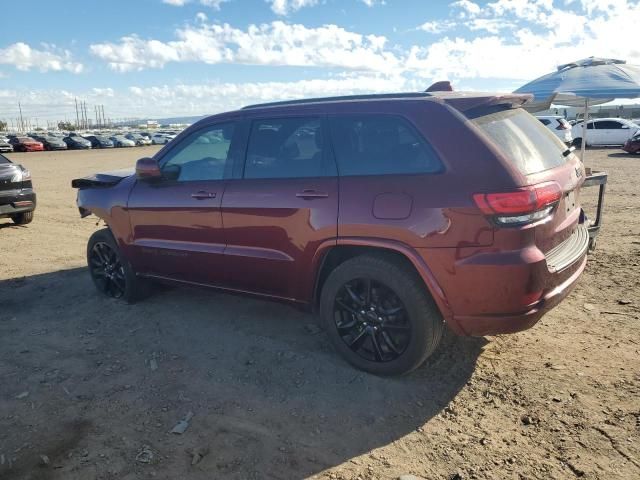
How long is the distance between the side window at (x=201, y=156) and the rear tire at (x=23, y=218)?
597 centimetres

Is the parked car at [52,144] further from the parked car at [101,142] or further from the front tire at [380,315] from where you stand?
the front tire at [380,315]

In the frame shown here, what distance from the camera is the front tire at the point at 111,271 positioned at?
5.05 metres

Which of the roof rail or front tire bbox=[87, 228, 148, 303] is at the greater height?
the roof rail

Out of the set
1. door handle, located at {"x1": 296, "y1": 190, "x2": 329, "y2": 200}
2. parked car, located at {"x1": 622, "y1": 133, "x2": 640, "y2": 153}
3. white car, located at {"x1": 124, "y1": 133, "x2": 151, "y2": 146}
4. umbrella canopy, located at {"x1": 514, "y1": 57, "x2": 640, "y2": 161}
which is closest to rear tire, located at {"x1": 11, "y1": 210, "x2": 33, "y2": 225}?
door handle, located at {"x1": 296, "y1": 190, "x2": 329, "y2": 200}

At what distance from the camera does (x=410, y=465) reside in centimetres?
268

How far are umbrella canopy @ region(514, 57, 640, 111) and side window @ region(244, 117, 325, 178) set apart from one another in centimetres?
1413

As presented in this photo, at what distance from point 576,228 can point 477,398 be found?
1442 millimetres

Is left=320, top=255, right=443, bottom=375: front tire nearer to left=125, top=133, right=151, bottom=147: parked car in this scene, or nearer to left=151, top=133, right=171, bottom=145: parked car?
left=125, top=133, right=151, bottom=147: parked car

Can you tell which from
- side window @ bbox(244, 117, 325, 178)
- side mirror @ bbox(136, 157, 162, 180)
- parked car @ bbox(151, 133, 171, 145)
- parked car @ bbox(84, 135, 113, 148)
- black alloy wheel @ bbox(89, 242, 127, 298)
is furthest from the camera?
parked car @ bbox(151, 133, 171, 145)

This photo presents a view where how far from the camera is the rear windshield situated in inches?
125

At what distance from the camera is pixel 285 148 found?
391cm

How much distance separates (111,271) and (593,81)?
17292 mm

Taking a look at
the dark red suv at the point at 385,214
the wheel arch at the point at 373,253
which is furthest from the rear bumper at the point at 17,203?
the wheel arch at the point at 373,253

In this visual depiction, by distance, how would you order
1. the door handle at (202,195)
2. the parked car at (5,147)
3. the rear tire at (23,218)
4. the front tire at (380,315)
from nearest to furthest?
the front tire at (380,315)
the door handle at (202,195)
the rear tire at (23,218)
the parked car at (5,147)
